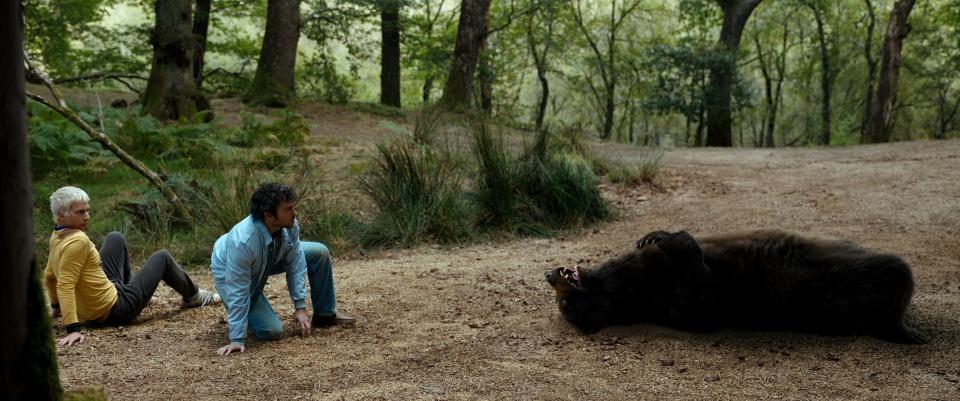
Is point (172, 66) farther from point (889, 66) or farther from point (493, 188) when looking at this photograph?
point (889, 66)

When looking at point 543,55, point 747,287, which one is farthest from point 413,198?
point 543,55

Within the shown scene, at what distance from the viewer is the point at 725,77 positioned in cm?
2002

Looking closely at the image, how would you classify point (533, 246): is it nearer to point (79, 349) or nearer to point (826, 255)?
point (826, 255)

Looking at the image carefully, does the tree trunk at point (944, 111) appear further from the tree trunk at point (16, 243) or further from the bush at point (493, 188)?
the tree trunk at point (16, 243)

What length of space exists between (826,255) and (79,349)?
14.6 ft

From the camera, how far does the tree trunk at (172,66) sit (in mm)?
11768

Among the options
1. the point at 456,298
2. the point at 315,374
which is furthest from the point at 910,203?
the point at 315,374

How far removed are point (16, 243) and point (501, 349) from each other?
3.10m

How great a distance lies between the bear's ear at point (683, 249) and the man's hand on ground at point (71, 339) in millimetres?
3608

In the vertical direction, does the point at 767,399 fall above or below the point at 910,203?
below

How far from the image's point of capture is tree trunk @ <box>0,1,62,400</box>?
1.95m

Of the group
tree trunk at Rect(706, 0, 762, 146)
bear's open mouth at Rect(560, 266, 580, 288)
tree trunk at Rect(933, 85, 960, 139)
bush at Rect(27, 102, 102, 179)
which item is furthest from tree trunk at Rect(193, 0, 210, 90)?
tree trunk at Rect(933, 85, 960, 139)

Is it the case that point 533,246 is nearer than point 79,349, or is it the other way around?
point 79,349

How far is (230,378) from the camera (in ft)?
13.8
